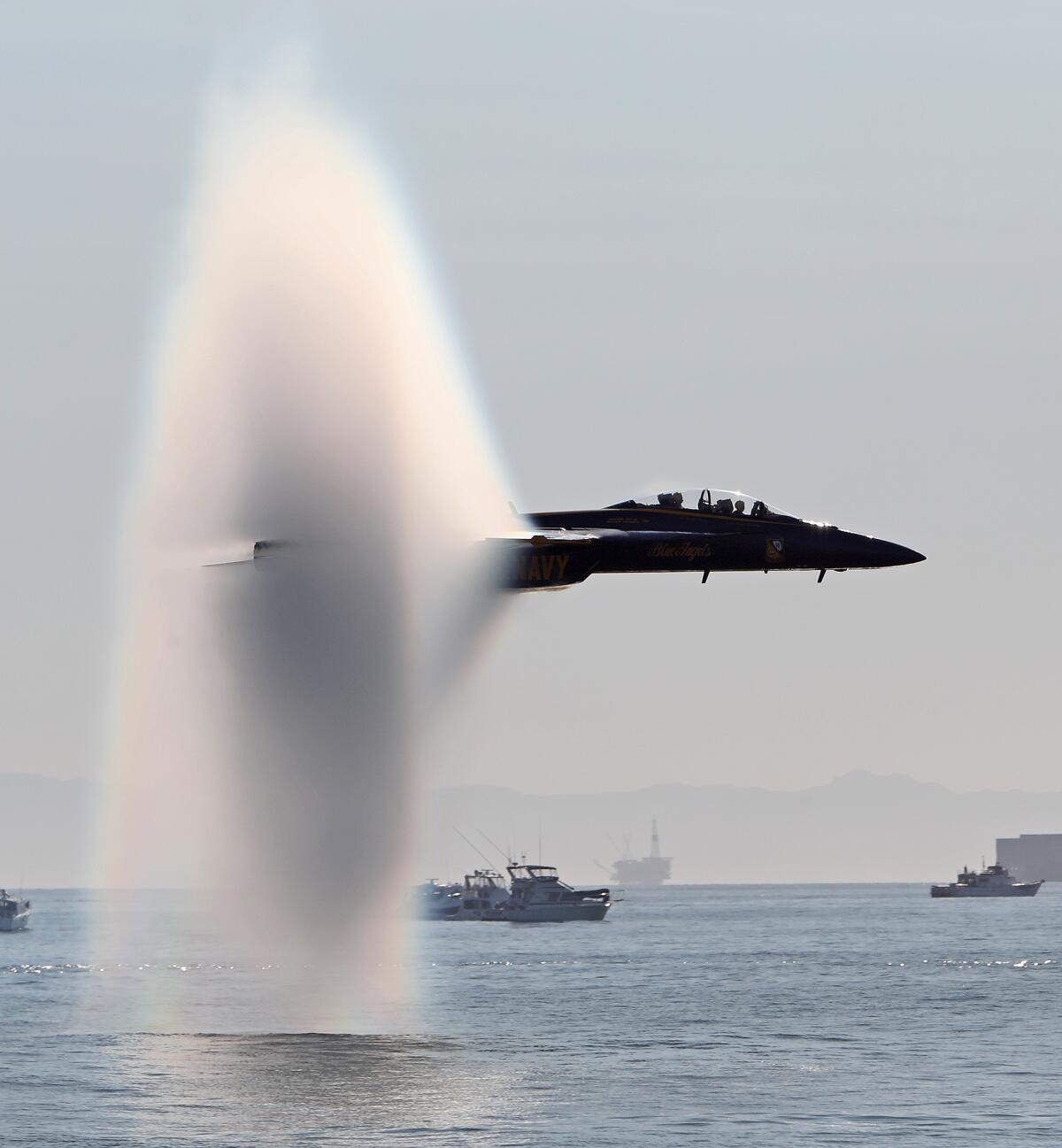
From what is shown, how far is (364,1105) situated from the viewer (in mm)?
118188

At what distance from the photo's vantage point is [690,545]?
287ft

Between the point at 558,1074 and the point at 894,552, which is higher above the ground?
the point at 894,552

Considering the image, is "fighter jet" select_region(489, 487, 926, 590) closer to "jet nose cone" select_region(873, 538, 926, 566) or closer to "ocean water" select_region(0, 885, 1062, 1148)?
"jet nose cone" select_region(873, 538, 926, 566)

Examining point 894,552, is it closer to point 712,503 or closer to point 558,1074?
point 712,503

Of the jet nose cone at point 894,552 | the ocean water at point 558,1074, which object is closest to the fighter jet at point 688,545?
the jet nose cone at point 894,552

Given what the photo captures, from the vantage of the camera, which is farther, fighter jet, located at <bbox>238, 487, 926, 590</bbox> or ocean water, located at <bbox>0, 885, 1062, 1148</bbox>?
ocean water, located at <bbox>0, 885, 1062, 1148</bbox>

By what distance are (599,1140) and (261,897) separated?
46.9 m

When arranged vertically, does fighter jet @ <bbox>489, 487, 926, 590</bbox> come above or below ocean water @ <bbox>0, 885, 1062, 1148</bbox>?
above

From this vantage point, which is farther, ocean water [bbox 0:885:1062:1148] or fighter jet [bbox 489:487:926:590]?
ocean water [bbox 0:885:1062:1148]

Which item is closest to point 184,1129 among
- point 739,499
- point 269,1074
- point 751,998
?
point 269,1074

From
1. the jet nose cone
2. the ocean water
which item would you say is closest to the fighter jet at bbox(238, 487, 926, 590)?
the jet nose cone

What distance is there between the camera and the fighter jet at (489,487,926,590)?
87125 mm

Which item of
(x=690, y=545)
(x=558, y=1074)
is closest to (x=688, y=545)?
(x=690, y=545)

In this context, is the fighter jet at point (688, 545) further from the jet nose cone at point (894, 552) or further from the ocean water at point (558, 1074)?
the ocean water at point (558, 1074)
